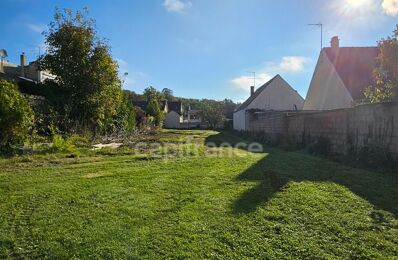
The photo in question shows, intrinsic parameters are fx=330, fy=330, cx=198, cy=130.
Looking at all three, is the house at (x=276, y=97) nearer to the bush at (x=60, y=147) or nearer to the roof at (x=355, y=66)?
the roof at (x=355, y=66)

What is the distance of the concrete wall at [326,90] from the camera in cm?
2052

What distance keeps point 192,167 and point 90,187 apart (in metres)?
3.13

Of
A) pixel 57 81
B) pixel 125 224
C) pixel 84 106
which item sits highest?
pixel 57 81

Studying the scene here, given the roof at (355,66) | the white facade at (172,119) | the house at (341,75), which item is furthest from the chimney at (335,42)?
the white facade at (172,119)

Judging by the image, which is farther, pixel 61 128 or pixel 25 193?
pixel 61 128

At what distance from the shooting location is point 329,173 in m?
7.33

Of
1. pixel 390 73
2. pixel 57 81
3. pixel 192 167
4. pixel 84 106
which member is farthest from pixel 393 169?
pixel 57 81

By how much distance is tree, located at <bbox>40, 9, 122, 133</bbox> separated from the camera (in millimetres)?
15977

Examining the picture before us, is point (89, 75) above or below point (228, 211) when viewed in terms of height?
above

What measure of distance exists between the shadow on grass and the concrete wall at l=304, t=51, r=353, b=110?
12.4 metres

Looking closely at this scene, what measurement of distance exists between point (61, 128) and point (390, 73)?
13.1 metres

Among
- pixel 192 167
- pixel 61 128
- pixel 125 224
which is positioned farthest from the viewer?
pixel 61 128

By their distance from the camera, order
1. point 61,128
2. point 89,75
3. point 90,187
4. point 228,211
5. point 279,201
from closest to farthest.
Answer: point 228,211, point 279,201, point 90,187, point 61,128, point 89,75

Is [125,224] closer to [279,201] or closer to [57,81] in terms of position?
[279,201]
